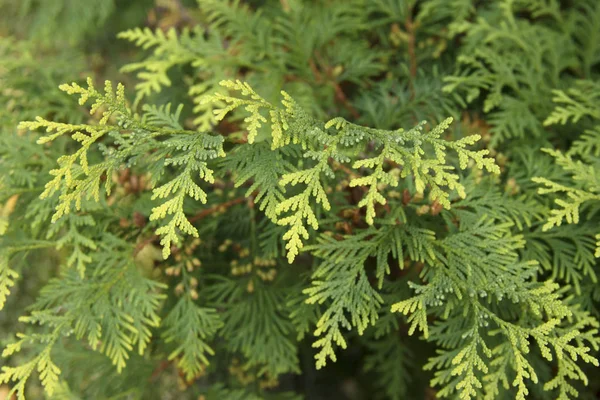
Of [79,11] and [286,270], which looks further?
[79,11]

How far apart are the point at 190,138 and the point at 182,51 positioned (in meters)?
0.42

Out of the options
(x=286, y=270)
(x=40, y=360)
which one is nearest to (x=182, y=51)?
(x=286, y=270)

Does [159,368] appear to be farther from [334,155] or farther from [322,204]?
[334,155]

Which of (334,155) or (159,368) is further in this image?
(159,368)

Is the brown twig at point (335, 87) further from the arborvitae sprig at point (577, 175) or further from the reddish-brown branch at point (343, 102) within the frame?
the arborvitae sprig at point (577, 175)

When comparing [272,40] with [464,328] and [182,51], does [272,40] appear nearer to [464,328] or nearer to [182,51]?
[182,51]

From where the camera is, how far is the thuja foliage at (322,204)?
871mm

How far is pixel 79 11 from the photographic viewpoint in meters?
1.63

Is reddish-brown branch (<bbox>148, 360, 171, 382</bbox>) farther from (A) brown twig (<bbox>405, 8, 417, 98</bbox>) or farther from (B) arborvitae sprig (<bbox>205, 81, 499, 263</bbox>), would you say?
(A) brown twig (<bbox>405, 8, 417, 98</bbox>)

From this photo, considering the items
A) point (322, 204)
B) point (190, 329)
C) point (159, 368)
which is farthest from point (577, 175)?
point (159, 368)

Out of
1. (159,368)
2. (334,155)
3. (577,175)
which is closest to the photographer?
(334,155)

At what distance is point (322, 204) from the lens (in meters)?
0.94

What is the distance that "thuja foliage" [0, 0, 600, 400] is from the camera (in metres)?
0.87

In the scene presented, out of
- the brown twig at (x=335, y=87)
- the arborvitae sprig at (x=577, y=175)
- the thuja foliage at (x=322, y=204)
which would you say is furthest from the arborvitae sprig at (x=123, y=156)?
the arborvitae sprig at (x=577, y=175)
